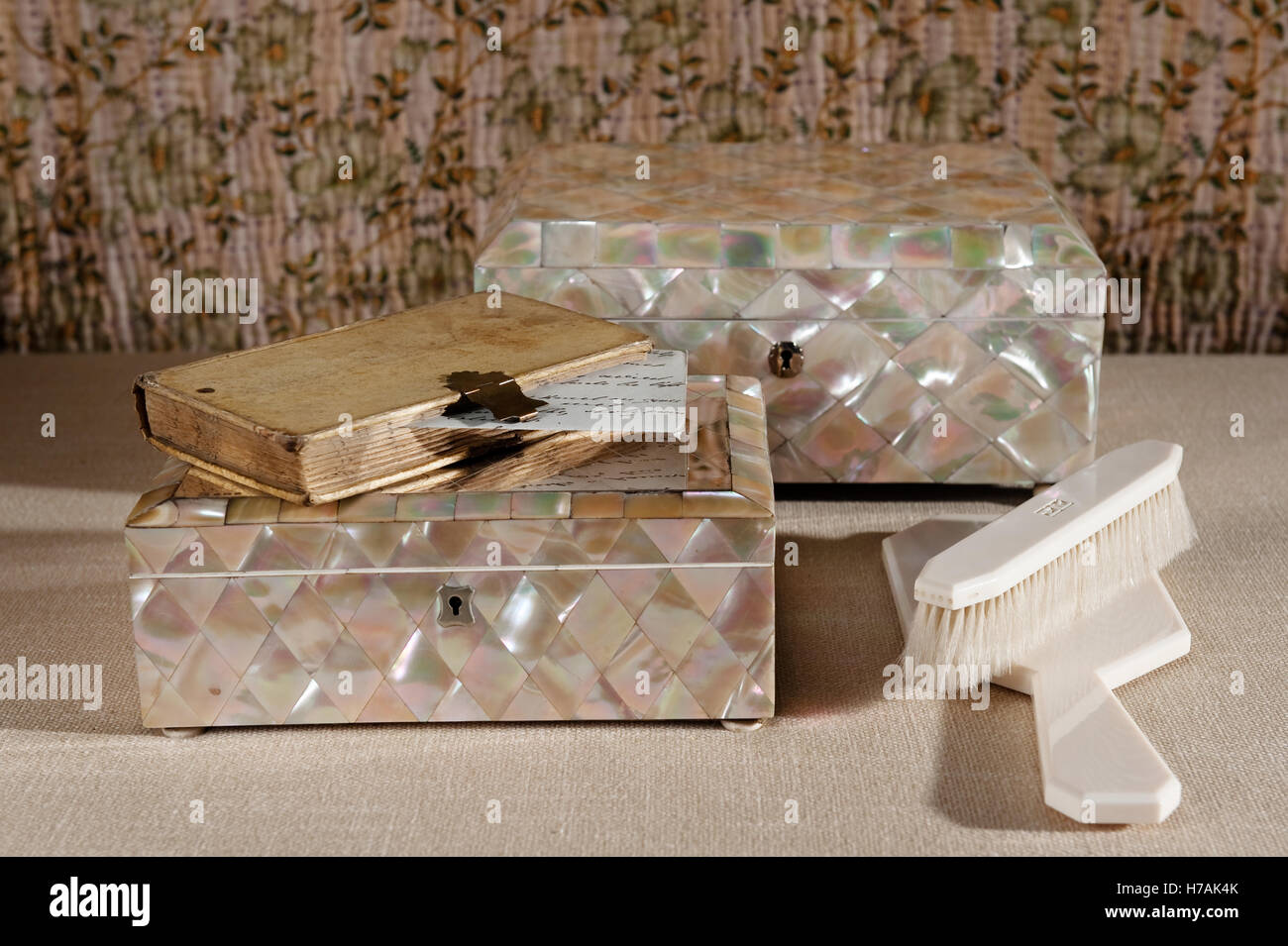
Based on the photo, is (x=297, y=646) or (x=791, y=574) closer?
(x=297, y=646)

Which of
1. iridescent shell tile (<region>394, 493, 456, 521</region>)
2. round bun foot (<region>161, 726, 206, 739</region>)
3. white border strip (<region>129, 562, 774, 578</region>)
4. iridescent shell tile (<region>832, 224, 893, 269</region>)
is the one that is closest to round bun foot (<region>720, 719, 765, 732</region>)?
white border strip (<region>129, 562, 774, 578</region>)

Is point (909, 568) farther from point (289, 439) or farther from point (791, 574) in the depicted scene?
point (289, 439)

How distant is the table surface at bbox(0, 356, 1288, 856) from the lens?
0.89m

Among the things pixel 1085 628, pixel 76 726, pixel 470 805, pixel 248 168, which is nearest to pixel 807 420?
pixel 1085 628

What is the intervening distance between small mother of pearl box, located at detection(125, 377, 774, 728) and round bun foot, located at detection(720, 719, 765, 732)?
0.01 meters

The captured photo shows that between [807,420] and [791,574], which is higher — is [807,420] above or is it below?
above

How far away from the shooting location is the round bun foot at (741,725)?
1000mm

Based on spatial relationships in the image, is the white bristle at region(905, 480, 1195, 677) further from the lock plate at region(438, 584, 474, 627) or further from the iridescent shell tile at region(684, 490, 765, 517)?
the lock plate at region(438, 584, 474, 627)

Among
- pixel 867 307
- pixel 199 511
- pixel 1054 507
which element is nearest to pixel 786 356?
pixel 867 307

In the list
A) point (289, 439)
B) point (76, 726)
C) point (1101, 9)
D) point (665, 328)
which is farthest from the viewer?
point (1101, 9)

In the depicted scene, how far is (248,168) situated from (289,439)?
41.6 inches

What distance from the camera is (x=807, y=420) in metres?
1.33

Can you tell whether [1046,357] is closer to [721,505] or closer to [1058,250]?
[1058,250]

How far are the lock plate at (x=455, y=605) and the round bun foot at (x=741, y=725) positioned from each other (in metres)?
0.19
